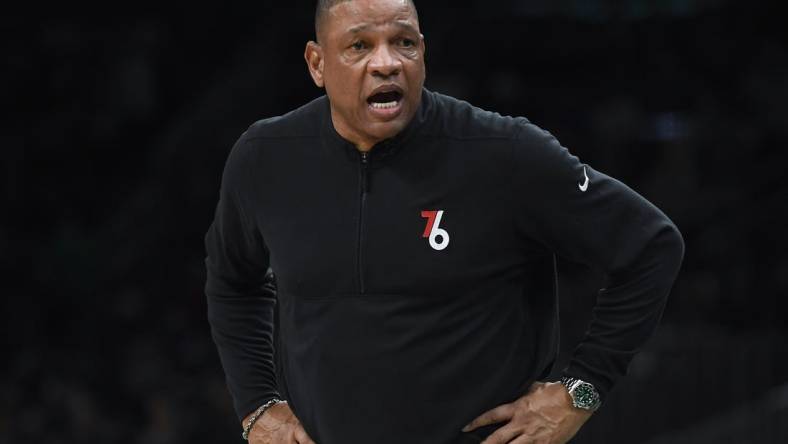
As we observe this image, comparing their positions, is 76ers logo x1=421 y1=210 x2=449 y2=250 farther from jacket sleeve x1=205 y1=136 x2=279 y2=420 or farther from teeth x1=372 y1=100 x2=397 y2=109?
jacket sleeve x1=205 y1=136 x2=279 y2=420

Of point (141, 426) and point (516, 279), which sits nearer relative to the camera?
point (516, 279)

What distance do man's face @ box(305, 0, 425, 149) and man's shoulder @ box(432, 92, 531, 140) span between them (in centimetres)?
8

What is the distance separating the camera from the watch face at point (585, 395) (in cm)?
262

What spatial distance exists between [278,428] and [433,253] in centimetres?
55

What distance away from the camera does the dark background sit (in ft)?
25.5

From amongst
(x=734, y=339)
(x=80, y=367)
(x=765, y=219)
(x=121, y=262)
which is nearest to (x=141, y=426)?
(x=80, y=367)

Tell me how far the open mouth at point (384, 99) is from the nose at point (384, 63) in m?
0.05

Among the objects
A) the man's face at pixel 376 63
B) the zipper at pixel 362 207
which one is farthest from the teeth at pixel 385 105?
the zipper at pixel 362 207

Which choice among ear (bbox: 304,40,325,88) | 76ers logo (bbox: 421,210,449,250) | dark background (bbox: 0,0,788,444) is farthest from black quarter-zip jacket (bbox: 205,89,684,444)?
dark background (bbox: 0,0,788,444)

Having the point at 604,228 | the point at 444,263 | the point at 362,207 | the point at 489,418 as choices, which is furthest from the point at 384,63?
the point at 489,418

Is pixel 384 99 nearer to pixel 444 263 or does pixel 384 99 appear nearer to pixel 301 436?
pixel 444 263

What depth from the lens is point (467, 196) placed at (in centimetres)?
257

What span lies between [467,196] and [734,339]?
5.13 meters

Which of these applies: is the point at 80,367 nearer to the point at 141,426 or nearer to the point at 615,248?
the point at 141,426
